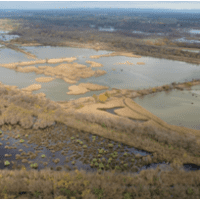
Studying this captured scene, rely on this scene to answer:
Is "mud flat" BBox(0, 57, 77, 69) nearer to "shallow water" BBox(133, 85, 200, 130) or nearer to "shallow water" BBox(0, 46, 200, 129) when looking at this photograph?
"shallow water" BBox(0, 46, 200, 129)

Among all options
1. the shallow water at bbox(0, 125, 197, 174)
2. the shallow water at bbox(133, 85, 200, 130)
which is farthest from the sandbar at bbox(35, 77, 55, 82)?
the shallow water at bbox(0, 125, 197, 174)

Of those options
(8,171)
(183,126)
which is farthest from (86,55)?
(8,171)

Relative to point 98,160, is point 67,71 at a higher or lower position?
higher

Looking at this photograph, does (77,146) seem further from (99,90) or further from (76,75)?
(76,75)

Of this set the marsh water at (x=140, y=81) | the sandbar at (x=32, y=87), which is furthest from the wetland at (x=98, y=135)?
the marsh water at (x=140, y=81)

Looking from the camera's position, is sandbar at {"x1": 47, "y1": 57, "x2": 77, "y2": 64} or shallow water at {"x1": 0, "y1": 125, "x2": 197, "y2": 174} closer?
shallow water at {"x1": 0, "y1": 125, "x2": 197, "y2": 174}

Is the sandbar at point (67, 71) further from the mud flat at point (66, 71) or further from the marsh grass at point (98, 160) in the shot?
the marsh grass at point (98, 160)

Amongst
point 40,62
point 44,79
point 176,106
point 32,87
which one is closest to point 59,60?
point 40,62

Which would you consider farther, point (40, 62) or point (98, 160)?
point (40, 62)

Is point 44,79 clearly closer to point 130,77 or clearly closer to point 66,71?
point 66,71
